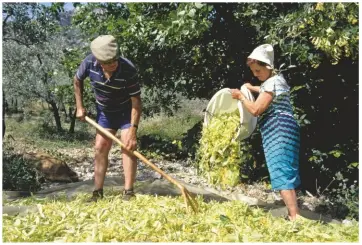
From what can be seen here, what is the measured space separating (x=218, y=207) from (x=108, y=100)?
140cm

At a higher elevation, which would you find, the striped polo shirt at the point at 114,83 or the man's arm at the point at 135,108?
the striped polo shirt at the point at 114,83

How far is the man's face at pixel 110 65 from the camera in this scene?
455 cm

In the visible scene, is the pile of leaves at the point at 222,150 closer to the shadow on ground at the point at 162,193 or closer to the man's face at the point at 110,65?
the shadow on ground at the point at 162,193

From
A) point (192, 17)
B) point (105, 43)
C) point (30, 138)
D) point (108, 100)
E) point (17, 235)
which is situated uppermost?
point (192, 17)

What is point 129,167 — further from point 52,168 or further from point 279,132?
point 52,168

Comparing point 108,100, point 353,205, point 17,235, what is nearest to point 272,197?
point 353,205

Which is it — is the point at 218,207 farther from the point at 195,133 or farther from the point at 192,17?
the point at 195,133

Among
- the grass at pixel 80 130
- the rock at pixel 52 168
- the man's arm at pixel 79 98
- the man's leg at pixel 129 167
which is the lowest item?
the grass at pixel 80 130

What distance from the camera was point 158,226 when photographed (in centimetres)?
387

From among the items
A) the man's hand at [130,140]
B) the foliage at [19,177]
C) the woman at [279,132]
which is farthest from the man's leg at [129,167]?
the foliage at [19,177]

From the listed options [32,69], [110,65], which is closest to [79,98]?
[110,65]

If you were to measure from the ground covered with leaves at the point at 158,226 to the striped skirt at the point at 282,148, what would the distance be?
0.34 m

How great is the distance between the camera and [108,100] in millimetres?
4789

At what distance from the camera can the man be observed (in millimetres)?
4520
